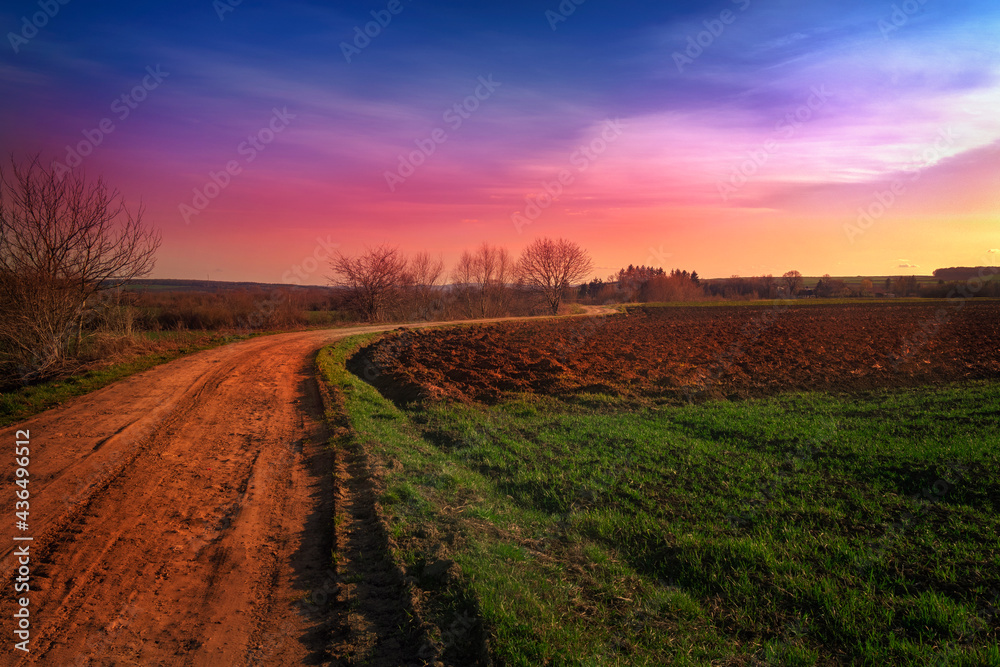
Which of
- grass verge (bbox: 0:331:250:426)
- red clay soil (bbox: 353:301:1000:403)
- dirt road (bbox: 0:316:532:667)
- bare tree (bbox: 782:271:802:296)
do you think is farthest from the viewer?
bare tree (bbox: 782:271:802:296)

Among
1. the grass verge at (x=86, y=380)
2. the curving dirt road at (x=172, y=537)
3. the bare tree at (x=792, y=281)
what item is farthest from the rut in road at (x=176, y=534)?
the bare tree at (x=792, y=281)

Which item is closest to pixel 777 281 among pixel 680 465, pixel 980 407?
pixel 980 407

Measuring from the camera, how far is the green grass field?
359 centimetres

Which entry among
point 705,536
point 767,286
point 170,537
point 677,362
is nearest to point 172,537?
point 170,537

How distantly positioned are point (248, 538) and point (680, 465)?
6.30m

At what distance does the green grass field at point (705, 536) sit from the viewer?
3590 mm

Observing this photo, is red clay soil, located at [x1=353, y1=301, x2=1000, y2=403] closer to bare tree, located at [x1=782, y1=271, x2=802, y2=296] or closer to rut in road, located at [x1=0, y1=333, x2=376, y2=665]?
rut in road, located at [x1=0, y1=333, x2=376, y2=665]

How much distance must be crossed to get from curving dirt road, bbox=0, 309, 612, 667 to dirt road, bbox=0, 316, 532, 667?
0.02 metres

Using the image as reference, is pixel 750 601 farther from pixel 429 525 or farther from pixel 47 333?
pixel 47 333

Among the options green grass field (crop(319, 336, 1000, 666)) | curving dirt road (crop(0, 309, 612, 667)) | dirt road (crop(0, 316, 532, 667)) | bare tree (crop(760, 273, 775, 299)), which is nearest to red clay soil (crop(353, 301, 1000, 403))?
green grass field (crop(319, 336, 1000, 666))

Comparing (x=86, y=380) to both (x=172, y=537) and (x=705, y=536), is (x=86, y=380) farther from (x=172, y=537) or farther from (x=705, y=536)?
(x=705, y=536)

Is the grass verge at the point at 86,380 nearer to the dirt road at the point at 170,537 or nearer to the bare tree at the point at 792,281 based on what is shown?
the dirt road at the point at 170,537

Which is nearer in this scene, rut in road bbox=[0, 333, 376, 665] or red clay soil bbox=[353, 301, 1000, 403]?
rut in road bbox=[0, 333, 376, 665]

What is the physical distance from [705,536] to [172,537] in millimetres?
5977
